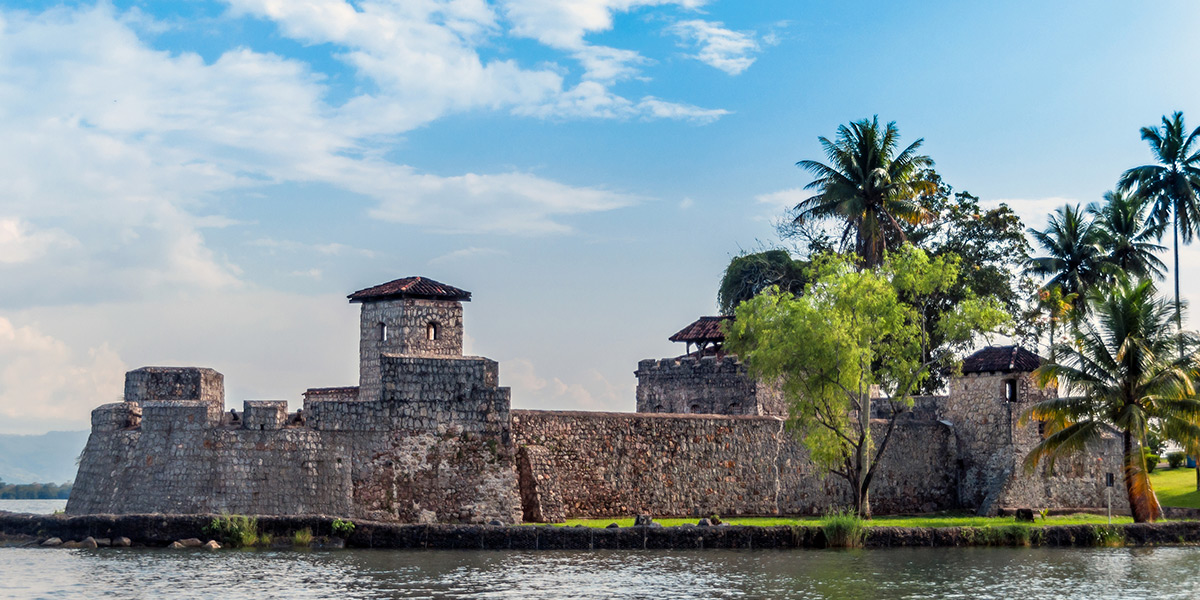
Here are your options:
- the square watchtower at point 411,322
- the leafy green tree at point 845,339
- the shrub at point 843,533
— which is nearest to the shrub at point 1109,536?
the leafy green tree at point 845,339

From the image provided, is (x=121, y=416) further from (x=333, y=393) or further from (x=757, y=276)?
(x=757, y=276)

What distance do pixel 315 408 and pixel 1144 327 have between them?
65.1 ft

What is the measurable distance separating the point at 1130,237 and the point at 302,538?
34.0 m

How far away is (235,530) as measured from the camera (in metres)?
25.7

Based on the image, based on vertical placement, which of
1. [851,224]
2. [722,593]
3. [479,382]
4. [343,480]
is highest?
[851,224]

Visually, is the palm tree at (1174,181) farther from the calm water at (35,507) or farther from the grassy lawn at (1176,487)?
the calm water at (35,507)

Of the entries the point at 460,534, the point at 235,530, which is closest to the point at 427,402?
the point at 460,534

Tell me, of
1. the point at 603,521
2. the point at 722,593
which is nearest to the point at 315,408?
the point at 603,521

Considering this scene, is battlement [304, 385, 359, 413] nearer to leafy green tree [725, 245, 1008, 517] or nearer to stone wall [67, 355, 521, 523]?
stone wall [67, 355, 521, 523]

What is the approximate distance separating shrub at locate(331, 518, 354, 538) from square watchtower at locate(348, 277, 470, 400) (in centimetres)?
474

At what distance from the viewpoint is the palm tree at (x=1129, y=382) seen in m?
29.9

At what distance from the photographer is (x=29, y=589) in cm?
1966

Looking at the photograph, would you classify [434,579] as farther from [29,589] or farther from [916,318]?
[916,318]

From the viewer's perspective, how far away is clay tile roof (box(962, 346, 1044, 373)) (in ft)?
115
